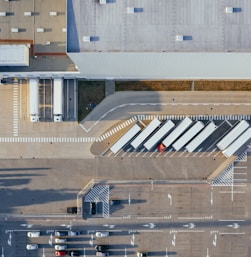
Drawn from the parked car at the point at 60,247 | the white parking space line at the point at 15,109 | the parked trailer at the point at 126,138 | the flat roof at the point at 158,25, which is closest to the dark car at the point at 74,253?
the parked car at the point at 60,247

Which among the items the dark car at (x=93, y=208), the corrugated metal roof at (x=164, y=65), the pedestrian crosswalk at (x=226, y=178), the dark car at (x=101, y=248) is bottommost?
the dark car at (x=101, y=248)

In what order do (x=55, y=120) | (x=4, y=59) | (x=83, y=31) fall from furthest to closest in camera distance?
(x=55, y=120), (x=4, y=59), (x=83, y=31)

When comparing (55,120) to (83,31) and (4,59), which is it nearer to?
(4,59)

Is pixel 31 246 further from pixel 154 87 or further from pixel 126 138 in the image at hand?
pixel 154 87

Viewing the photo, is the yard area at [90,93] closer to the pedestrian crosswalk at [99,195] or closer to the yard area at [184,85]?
the yard area at [184,85]

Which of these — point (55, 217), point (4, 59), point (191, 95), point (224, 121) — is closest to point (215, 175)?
point (224, 121)

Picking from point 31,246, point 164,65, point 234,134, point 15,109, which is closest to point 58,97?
point 15,109

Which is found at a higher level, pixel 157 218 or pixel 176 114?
pixel 176 114
